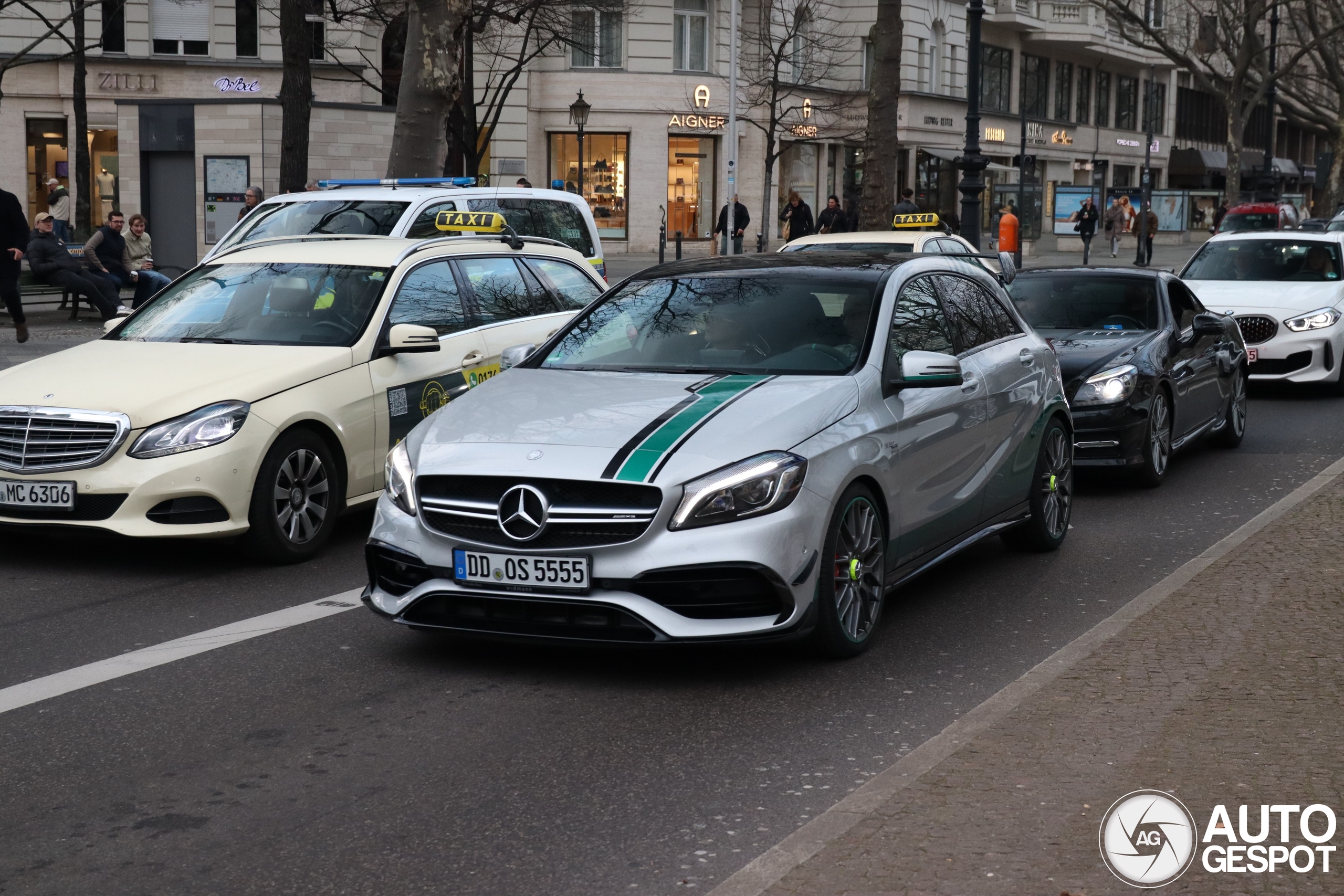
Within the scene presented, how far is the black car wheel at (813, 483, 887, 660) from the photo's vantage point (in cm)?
602

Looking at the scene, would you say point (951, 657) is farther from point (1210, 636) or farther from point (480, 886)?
point (480, 886)

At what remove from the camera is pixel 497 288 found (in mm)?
10023

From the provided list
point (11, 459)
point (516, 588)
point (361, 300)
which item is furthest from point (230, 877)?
point (361, 300)

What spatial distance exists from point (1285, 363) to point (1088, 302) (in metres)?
4.75

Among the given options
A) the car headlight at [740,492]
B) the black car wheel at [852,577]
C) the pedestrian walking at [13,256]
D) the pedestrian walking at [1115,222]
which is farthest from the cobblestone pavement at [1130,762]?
the pedestrian walking at [1115,222]

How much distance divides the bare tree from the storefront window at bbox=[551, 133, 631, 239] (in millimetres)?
3968

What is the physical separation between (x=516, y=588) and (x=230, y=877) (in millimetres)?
1823

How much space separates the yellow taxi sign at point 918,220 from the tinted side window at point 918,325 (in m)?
11.8

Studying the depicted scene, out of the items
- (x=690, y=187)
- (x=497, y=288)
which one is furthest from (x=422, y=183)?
(x=690, y=187)

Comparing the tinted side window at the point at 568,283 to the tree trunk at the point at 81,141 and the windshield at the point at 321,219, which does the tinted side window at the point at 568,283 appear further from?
the tree trunk at the point at 81,141

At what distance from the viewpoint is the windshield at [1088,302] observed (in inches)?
455

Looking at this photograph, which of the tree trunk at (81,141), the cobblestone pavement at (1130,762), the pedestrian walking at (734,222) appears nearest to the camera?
the cobblestone pavement at (1130,762)

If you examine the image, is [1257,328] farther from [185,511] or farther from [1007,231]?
[1007,231]

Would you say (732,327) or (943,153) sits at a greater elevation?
(943,153)
